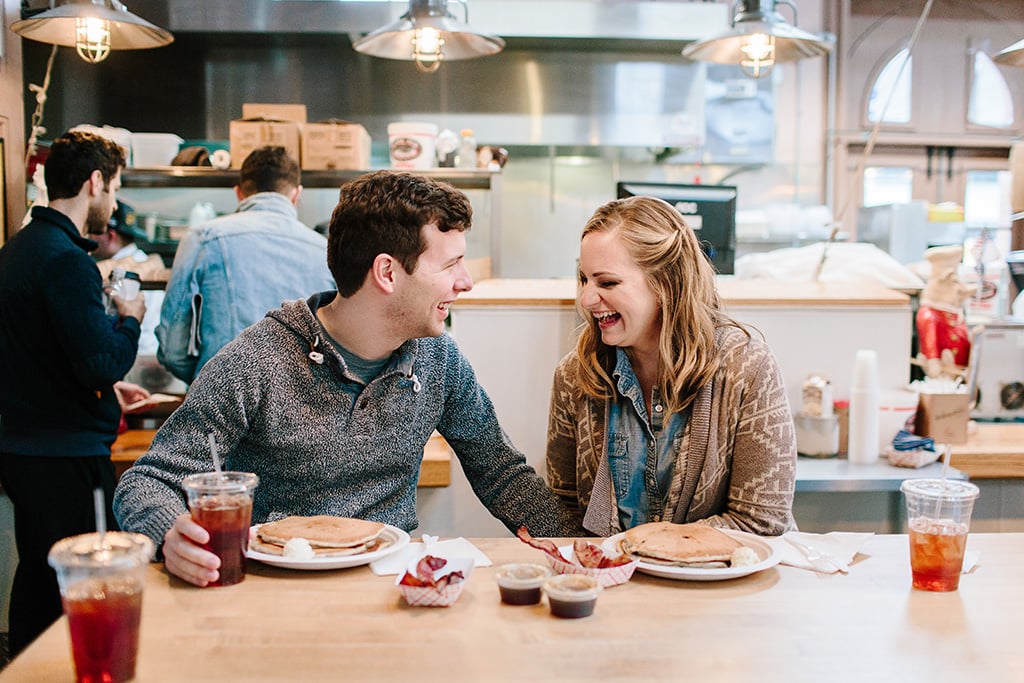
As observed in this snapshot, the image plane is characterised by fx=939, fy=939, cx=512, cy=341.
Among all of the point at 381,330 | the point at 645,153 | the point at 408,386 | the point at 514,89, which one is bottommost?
the point at 408,386

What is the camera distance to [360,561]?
1.57 m

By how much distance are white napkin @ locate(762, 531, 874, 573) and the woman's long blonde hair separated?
413mm

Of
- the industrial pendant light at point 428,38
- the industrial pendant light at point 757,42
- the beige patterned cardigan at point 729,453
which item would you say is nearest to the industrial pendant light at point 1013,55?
the industrial pendant light at point 757,42

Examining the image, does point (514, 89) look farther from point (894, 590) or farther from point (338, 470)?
point (894, 590)

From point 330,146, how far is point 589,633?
11.5 ft

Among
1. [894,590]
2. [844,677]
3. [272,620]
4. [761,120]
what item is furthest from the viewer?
[761,120]

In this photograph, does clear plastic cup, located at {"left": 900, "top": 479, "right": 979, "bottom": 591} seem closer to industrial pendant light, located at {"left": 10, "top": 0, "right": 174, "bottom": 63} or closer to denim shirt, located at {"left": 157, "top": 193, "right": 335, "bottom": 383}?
denim shirt, located at {"left": 157, "top": 193, "right": 335, "bottom": 383}

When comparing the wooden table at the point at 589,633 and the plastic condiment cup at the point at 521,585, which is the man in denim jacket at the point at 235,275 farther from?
the plastic condiment cup at the point at 521,585

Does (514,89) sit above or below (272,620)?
above

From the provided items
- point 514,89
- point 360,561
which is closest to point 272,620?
point 360,561

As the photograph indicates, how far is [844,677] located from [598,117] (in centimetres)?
558

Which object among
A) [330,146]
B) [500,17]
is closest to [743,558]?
[330,146]

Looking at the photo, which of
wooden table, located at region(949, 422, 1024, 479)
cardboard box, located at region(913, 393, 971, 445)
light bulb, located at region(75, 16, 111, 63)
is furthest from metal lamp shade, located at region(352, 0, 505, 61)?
wooden table, located at region(949, 422, 1024, 479)

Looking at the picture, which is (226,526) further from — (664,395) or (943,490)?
(943,490)
